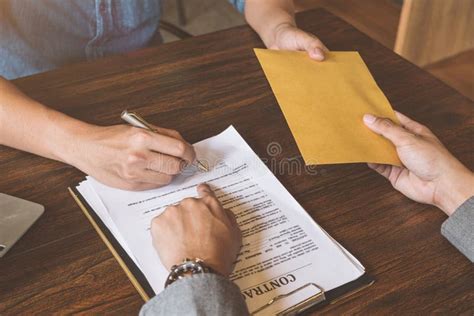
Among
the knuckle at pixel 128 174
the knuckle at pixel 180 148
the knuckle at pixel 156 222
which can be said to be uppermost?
the knuckle at pixel 180 148

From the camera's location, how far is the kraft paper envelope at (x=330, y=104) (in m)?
0.80

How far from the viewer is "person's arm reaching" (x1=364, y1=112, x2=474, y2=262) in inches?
30.5

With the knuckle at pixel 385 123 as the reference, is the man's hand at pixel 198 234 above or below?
below

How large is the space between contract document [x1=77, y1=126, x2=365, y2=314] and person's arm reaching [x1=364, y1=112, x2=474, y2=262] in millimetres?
174

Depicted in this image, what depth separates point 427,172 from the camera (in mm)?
802

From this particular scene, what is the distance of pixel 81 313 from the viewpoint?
62cm

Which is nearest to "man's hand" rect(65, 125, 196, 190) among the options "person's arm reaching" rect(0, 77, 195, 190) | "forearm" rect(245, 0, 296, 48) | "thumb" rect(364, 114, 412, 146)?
"person's arm reaching" rect(0, 77, 195, 190)

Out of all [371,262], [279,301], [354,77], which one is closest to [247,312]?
[279,301]

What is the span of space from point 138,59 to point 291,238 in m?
0.53

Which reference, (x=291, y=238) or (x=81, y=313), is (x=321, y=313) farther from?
(x=81, y=313)

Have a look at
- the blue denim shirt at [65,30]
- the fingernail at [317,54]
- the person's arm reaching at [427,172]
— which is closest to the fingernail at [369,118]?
the person's arm reaching at [427,172]

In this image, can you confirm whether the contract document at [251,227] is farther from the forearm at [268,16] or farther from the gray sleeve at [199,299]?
the forearm at [268,16]

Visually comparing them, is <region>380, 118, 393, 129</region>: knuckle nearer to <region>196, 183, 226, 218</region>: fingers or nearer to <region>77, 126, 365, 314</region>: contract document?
<region>77, 126, 365, 314</region>: contract document

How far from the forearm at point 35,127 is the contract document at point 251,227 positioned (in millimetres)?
78
